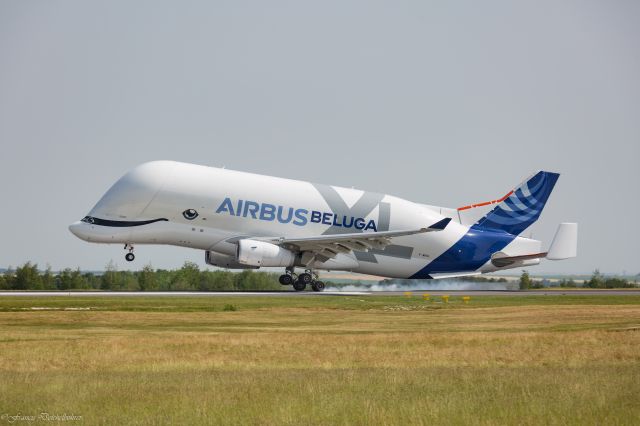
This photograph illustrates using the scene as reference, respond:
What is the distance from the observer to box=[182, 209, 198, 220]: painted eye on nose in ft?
181

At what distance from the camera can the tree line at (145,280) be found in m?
69.1

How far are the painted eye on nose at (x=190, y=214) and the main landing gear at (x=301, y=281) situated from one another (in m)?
6.88

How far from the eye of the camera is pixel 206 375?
74.8 ft

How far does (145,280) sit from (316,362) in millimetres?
46704

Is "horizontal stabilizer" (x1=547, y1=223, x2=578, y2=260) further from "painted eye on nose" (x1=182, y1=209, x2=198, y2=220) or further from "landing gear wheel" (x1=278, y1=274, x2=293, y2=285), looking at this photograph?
"painted eye on nose" (x1=182, y1=209, x2=198, y2=220)

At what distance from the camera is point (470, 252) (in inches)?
2483

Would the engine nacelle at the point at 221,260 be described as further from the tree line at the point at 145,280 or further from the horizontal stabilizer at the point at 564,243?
the horizontal stabilizer at the point at 564,243

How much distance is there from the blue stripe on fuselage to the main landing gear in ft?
25.4

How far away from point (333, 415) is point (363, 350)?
1085cm

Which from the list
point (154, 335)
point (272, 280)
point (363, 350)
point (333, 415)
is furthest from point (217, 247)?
point (333, 415)

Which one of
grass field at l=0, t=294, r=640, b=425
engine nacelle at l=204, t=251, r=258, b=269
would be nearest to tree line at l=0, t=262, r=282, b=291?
engine nacelle at l=204, t=251, r=258, b=269

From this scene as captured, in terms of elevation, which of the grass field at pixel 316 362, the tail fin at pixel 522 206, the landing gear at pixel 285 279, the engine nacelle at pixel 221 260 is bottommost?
the grass field at pixel 316 362

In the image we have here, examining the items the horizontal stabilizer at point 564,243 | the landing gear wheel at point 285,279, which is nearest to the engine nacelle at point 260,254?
the landing gear wheel at point 285,279

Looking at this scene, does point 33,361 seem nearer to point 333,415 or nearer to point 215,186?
point 333,415
